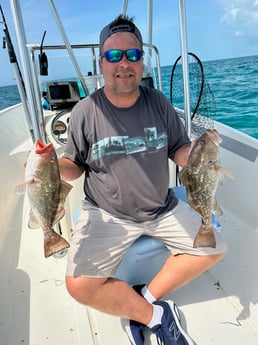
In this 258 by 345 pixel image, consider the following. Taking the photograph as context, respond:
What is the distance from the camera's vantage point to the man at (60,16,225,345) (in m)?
2.00

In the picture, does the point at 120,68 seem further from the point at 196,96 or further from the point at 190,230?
the point at 196,96

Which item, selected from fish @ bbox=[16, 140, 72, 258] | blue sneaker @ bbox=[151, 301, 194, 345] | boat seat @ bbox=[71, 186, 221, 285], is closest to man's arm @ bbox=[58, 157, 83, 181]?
fish @ bbox=[16, 140, 72, 258]

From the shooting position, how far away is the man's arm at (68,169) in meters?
2.01

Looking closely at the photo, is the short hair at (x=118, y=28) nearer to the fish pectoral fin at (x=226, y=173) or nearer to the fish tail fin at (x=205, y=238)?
the fish pectoral fin at (x=226, y=173)

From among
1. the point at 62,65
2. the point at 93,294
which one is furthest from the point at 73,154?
the point at 62,65

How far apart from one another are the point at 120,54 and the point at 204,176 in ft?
3.39

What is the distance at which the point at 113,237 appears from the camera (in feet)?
6.70

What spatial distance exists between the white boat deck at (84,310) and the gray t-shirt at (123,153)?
76 centimetres

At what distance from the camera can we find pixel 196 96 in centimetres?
330

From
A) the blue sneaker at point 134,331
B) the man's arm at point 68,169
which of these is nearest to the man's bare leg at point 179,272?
the blue sneaker at point 134,331

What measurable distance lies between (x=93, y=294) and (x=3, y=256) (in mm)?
1350

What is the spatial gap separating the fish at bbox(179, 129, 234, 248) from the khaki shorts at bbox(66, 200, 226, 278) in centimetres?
26

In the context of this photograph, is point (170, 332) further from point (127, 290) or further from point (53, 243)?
point (53, 243)

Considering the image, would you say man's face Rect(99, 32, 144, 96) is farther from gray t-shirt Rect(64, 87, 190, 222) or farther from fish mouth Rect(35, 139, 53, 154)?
fish mouth Rect(35, 139, 53, 154)
